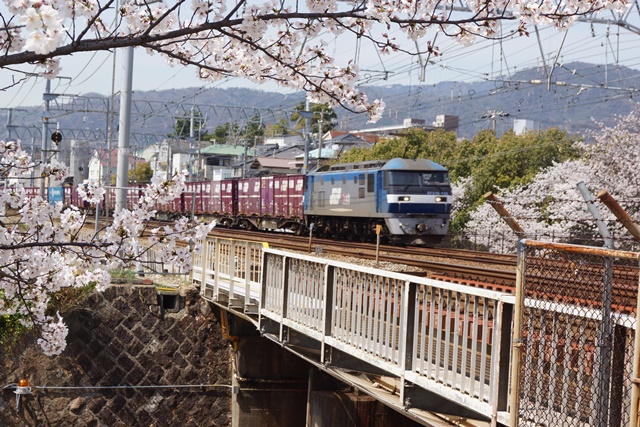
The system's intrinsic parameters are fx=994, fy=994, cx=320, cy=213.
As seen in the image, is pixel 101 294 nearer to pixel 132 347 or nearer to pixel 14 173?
pixel 132 347

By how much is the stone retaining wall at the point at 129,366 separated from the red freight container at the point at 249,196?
24318mm

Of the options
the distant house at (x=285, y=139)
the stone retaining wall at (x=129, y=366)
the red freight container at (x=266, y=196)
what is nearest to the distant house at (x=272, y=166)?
the red freight container at (x=266, y=196)

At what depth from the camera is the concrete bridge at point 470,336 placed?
580 centimetres

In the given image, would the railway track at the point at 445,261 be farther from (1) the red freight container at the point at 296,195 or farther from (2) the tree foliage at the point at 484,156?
(2) the tree foliage at the point at 484,156

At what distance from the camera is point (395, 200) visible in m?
28.7

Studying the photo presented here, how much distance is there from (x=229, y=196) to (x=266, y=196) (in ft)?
16.9

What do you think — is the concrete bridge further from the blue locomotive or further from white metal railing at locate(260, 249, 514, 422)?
the blue locomotive

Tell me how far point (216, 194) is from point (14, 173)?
39.7 meters

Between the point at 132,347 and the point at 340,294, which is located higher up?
the point at 340,294

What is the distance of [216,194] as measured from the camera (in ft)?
155

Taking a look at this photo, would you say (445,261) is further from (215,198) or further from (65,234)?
(215,198)

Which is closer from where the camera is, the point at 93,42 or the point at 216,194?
the point at 93,42

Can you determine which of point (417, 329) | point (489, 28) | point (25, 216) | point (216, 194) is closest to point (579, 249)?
point (489, 28)

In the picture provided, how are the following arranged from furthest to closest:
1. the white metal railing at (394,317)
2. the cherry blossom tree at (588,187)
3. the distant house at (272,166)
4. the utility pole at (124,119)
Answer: the distant house at (272,166)
the cherry blossom tree at (588,187)
the utility pole at (124,119)
the white metal railing at (394,317)
